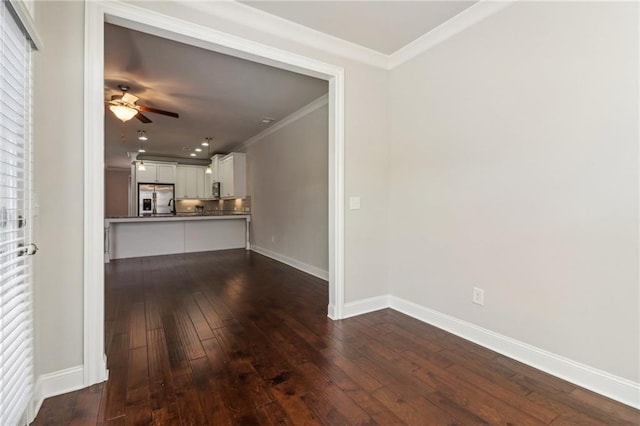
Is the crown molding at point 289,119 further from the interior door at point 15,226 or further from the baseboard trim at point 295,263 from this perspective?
the interior door at point 15,226

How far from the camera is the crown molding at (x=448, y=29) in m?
2.24

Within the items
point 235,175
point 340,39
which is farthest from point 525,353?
point 235,175

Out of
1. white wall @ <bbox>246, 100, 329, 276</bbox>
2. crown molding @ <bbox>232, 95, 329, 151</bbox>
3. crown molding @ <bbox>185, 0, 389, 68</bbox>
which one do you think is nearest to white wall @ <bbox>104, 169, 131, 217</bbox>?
crown molding @ <bbox>232, 95, 329, 151</bbox>

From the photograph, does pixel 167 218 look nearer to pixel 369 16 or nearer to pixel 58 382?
pixel 58 382

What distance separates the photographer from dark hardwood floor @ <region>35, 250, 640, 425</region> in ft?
5.10

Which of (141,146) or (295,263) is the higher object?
(141,146)

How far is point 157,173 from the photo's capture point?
8.44 meters

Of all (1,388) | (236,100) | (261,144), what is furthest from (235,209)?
(1,388)

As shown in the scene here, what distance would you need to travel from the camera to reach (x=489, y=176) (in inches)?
89.5

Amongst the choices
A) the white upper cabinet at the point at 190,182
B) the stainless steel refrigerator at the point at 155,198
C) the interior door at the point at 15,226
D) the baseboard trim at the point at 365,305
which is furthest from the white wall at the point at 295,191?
the stainless steel refrigerator at the point at 155,198

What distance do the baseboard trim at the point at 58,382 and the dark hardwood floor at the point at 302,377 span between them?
1.9 inches

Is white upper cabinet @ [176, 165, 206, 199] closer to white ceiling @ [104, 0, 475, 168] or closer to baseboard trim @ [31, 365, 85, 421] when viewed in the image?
white ceiling @ [104, 0, 475, 168]

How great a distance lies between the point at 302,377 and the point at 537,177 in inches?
81.7

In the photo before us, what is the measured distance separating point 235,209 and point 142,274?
388cm
